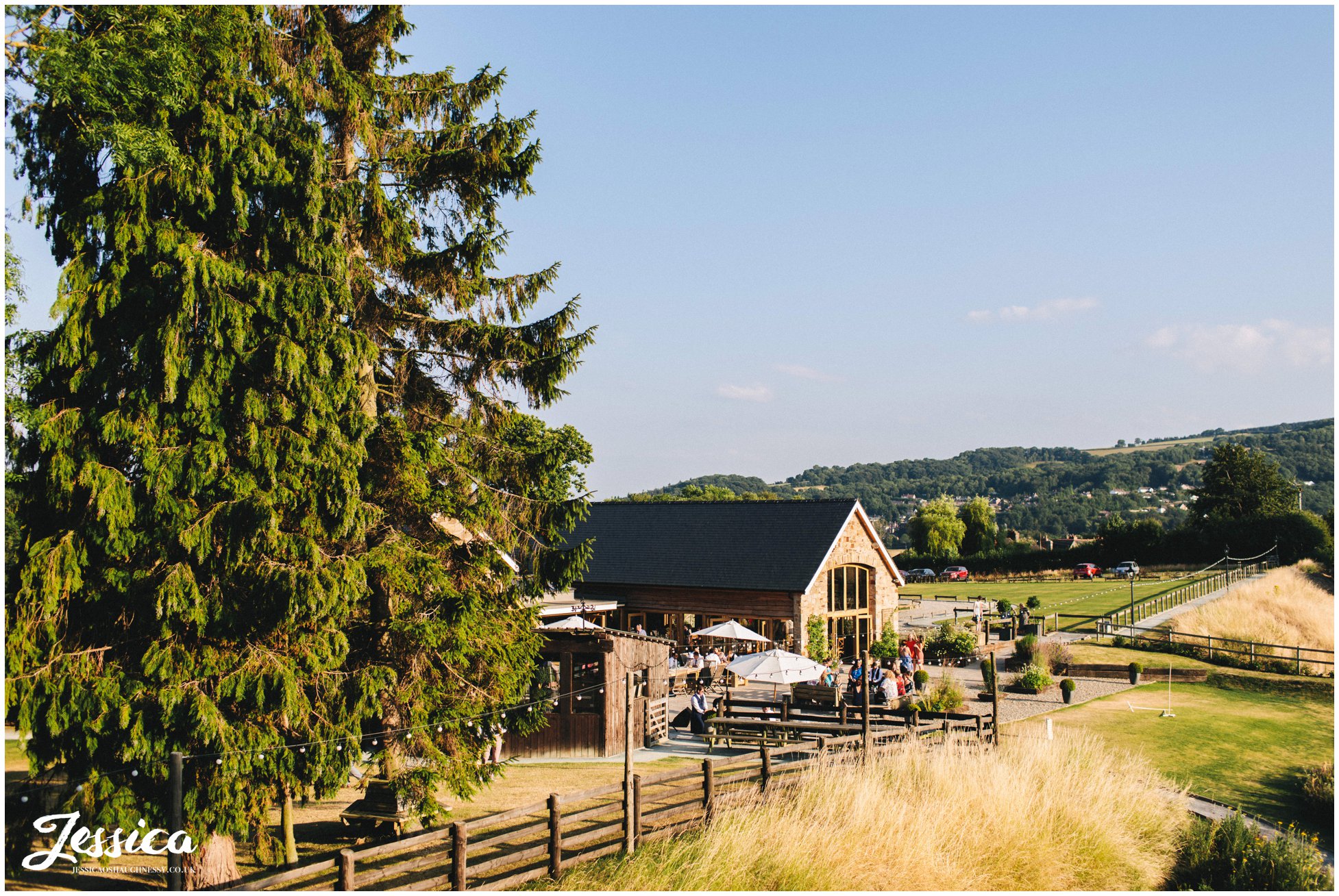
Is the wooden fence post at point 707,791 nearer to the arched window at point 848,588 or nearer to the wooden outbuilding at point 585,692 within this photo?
the wooden outbuilding at point 585,692

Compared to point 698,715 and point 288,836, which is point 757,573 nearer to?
point 698,715

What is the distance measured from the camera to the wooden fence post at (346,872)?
8.45 metres

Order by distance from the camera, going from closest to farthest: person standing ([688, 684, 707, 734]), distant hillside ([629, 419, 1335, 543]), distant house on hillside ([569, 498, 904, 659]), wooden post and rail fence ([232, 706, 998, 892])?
wooden post and rail fence ([232, 706, 998, 892])
person standing ([688, 684, 707, 734])
distant house on hillside ([569, 498, 904, 659])
distant hillside ([629, 419, 1335, 543])

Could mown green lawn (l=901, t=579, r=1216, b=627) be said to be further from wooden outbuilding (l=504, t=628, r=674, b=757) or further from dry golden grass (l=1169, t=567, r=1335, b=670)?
wooden outbuilding (l=504, t=628, r=674, b=757)

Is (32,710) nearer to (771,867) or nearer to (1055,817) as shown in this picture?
(771,867)

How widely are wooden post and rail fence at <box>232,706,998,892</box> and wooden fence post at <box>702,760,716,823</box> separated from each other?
0.05ft

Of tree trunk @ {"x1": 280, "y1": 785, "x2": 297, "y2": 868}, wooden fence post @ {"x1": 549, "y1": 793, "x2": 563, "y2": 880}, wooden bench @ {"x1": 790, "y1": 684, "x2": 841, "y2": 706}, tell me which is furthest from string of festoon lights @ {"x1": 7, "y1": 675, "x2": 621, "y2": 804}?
wooden bench @ {"x1": 790, "y1": 684, "x2": 841, "y2": 706}

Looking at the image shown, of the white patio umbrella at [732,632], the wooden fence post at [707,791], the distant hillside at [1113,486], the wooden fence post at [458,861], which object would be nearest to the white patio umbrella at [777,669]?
the white patio umbrella at [732,632]

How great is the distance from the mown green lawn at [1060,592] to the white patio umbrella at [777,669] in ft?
85.6

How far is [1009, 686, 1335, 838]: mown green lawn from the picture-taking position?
16.0 meters

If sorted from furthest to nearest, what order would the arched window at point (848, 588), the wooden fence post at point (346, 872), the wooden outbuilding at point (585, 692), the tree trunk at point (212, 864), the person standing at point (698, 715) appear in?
the arched window at point (848, 588), the person standing at point (698, 715), the wooden outbuilding at point (585, 692), the tree trunk at point (212, 864), the wooden fence post at point (346, 872)

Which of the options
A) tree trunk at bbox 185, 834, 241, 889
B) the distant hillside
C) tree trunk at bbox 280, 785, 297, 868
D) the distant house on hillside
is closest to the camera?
tree trunk at bbox 185, 834, 241, 889

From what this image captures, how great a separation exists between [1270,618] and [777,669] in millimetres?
22711

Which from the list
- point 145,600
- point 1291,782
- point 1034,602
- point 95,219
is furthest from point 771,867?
point 1034,602
